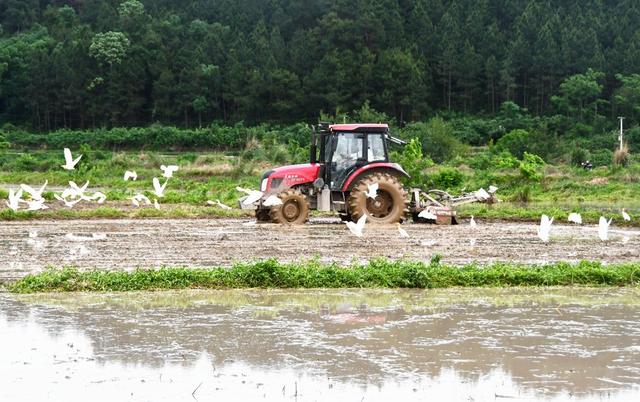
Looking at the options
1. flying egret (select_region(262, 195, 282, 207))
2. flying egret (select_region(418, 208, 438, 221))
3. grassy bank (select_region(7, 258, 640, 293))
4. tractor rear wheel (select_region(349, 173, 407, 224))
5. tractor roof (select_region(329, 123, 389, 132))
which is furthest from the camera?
flying egret (select_region(418, 208, 438, 221))

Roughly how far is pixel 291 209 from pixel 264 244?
3.06 m

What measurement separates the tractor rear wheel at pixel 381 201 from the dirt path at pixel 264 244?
0.40m

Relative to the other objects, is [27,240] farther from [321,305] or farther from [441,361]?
[441,361]

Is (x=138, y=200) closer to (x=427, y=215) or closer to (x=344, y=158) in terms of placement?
(x=344, y=158)

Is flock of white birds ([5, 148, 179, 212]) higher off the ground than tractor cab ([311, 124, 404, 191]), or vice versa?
tractor cab ([311, 124, 404, 191])

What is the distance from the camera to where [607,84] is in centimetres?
6234

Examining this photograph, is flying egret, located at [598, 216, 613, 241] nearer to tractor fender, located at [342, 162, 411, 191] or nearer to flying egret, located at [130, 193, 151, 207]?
tractor fender, located at [342, 162, 411, 191]

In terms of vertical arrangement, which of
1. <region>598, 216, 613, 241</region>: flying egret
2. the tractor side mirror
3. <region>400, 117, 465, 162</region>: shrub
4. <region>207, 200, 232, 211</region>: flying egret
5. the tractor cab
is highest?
<region>400, 117, 465, 162</region>: shrub

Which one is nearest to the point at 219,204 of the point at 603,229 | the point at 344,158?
the point at 344,158

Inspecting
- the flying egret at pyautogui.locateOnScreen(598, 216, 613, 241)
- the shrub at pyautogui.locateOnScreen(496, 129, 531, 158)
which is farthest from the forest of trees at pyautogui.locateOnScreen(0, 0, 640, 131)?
the flying egret at pyautogui.locateOnScreen(598, 216, 613, 241)

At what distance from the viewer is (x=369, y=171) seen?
59.6 ft

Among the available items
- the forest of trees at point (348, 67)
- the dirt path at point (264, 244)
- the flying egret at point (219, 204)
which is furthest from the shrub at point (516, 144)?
the dirt path at point (264, 244)

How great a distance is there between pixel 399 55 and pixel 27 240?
4959 centimetres

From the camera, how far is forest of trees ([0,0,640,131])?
62531mm
